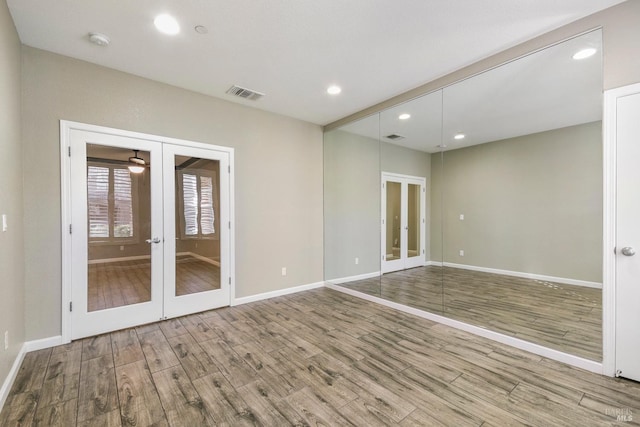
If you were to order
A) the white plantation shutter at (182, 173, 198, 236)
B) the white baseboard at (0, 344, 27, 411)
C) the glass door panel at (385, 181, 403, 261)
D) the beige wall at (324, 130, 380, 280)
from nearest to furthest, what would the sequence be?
the white baseboard at (0, 344, 27, 411)
the white plantation shutter at (182, 173, 198, 236)
the glass door panel at (385, 181, 403, 261)
the beige wall at (324, 130, 380, 280)

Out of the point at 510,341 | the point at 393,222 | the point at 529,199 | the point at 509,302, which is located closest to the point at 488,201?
the point at 529,199

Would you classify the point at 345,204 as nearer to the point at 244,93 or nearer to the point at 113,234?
the point at 244,93

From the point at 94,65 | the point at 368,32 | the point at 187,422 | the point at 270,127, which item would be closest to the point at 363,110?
the point at 270,127

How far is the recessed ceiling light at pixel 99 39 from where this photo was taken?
2518 millimetres

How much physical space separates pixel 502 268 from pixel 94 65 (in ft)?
18.8

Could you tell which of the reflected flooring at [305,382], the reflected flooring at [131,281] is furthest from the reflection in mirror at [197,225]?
the reflected flooring at [305,382]

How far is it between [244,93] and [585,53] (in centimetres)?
368

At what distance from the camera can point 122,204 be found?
320cm

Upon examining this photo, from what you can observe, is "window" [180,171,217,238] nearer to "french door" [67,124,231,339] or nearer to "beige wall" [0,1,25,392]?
"french door" [67,124,231,339]

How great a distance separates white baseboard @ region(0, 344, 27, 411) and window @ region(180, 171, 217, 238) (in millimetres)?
1775

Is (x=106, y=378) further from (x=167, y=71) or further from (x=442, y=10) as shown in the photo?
(x=442, y=10)

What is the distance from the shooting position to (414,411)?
183 cm

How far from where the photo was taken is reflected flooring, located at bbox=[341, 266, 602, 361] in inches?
100

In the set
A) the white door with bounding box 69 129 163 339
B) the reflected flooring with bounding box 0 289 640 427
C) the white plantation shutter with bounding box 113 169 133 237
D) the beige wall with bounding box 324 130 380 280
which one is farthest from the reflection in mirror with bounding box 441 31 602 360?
the white plantation shutter with bounding box 113 169 133 237
